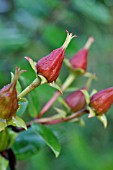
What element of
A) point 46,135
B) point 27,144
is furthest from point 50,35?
point 46,135

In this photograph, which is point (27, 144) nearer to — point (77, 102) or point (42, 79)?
point (77, 102)

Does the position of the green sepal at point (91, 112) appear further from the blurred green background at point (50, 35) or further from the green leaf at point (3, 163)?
the blurred green background at point (50, 35)

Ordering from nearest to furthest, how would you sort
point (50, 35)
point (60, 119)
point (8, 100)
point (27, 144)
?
point (8, 100), point (60, 119), point (27, 144), point (50, 35)

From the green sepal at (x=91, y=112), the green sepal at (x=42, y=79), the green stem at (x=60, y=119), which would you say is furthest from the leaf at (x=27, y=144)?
the green sepal at (x=42, y=79)

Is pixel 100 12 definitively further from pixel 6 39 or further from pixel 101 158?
pixel 101 158

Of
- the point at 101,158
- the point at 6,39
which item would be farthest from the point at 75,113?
the point at 101,158

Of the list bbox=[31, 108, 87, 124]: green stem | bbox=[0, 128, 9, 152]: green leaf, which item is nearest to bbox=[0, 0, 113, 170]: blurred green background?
bbox=[31, 108, 87, 124]: green stem
